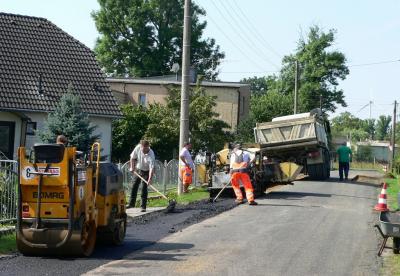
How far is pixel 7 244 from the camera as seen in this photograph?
10500 mm

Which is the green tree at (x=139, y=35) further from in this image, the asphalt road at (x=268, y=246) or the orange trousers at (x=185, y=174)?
the asphalt road at (x=268, y=246)

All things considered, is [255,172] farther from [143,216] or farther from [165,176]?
[143,216]

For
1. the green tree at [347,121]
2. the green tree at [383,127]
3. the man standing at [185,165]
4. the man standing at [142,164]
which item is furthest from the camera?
the green tree at [383,127]

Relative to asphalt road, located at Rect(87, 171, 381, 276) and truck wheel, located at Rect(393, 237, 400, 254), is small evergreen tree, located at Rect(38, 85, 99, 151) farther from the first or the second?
truck wheel, located at Rect(393, 237, 400, 254)

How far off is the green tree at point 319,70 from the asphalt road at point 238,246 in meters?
56.1

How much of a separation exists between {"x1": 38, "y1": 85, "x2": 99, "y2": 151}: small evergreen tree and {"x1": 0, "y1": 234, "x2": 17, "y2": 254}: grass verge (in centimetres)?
827

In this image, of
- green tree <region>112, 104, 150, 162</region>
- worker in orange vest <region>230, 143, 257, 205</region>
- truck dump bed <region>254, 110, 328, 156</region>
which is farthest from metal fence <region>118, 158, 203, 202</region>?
green tree <region>112, 104, 150, 162</region>

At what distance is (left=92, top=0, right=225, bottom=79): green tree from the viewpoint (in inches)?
2527

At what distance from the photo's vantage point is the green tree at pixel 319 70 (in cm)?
7281

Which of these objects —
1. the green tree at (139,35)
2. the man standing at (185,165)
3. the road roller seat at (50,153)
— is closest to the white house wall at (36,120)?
the man standing at (185,165)

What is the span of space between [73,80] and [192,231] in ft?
59.6

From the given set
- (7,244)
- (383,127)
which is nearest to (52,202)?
(7,244)

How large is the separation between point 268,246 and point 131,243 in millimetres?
2239

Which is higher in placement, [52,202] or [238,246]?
[52,202]
